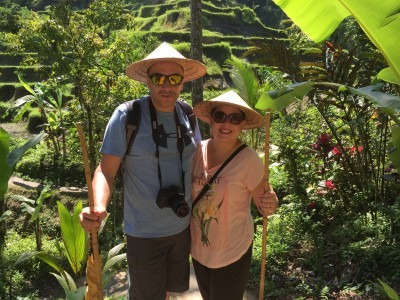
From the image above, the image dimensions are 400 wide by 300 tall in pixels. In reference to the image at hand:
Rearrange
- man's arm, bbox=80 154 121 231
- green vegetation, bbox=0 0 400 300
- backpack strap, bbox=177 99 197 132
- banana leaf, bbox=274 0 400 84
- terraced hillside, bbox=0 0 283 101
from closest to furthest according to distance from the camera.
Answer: man's arm, bbox=80 154 121 231 < banana leaf, bbox=274 0 400 84 < backpack strap, bbox=177 99 197 132 < green vegetation, bbox=0 0 400 300 < terraced hillside, bbox=0 0 283 101

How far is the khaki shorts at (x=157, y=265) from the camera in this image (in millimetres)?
1885

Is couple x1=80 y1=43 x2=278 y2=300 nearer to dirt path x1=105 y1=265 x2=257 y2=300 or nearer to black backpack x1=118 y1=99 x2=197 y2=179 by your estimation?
black backpack x1=118 y1=99 x2=197 y2=179

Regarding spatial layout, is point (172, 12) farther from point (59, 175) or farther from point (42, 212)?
point (42, 212)

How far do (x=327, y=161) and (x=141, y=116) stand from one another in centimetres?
284

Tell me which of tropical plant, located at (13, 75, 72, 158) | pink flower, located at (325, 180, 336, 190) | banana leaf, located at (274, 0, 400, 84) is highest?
tropical plant, located at (13, 75, 72, 158)

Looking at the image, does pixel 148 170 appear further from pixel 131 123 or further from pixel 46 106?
pixel 46 106

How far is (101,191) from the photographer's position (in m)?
1.71

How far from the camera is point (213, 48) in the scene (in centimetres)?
2064

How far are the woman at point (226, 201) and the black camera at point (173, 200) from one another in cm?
12

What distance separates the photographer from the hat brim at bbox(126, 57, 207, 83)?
1.84 meters

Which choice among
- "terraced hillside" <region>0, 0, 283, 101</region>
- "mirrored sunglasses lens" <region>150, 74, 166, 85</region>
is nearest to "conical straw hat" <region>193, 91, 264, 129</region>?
"mirrored sunglasses lens" <region>150, 74, 166, 85</region>

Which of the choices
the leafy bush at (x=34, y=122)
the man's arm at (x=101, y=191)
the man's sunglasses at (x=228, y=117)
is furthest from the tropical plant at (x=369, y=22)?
the leafy bush at (x=34, y=122)

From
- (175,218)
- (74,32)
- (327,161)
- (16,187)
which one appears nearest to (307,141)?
Result: (327,161)

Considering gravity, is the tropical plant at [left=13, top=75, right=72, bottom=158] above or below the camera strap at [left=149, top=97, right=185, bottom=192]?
above
